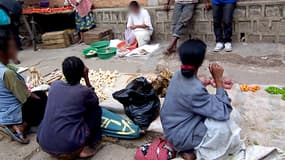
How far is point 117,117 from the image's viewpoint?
3328 millimetres

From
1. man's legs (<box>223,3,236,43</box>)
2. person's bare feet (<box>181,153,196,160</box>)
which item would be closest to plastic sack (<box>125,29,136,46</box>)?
man's legs (<box>223,3,236,43</box>)

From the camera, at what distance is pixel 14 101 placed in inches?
129

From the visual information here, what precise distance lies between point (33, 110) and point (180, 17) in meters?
3.41

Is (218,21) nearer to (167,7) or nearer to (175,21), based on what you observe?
Answer: (175,21)

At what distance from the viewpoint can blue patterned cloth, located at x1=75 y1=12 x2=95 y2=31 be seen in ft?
24.2

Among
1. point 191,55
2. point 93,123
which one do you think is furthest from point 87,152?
point 191,55

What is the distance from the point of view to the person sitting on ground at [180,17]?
5.90 metres

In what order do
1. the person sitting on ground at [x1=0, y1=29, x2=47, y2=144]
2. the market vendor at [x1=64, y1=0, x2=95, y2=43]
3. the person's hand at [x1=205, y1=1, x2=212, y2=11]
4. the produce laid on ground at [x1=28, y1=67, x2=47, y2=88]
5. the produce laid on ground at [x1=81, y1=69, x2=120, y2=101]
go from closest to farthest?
1. the person sitting on ground at [x1=0, y1=29, x2=47, y2=144]
2. the produce laid on ground at [x1=81, y1=69, x2=120, y2=101]
3. the produce laid on ground at [x1=28, y1=67, x2=47, y2=88]
4. the person's hand at [x1=205, y1=1, x2=212, y2=11]
5. the market vendor at [x1=64, y1=0, x2=95, y2=43]

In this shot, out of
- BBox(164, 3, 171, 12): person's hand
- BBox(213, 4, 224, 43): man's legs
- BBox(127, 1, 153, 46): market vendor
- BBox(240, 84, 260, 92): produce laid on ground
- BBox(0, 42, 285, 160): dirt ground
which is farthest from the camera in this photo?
BBox(127, 1, 153, 46): market vendor

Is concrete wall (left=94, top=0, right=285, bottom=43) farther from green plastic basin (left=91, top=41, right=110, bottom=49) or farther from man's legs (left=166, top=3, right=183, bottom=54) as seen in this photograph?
green plastic basin (left=91, top=41, right=110, bottom=49)

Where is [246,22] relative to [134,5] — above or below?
below

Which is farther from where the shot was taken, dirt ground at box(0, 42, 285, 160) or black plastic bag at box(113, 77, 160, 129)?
black plastic bag at box(113, 77, 160, 129)

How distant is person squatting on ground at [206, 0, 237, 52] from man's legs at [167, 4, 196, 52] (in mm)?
336

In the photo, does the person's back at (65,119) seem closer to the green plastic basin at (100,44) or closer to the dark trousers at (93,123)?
the dark trousers at (93,123)
